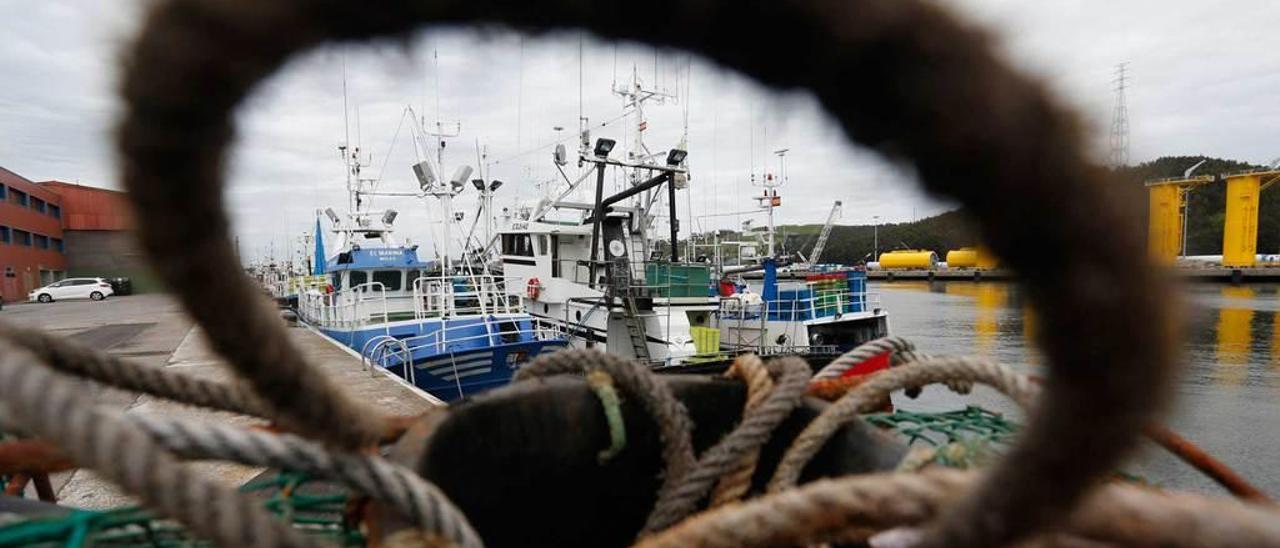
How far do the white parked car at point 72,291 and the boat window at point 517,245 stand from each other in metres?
26.8

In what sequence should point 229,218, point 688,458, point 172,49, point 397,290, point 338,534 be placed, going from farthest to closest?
point 397,290 < point 688,458 < point 338,534 < point 229,218 < point 172,49

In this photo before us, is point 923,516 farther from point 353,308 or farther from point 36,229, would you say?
point 36,229

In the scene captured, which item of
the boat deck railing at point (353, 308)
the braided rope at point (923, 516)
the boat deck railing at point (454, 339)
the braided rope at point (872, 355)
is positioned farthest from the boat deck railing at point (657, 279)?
the braided rope at point (923, 516)

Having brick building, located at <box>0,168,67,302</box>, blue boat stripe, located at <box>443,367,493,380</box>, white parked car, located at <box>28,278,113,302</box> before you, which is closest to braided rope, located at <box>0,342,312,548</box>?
blue boat stripe, located at <box>443,367,493,380</box>

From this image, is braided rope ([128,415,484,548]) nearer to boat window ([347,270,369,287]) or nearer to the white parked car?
boat window ([347,270,369,287])

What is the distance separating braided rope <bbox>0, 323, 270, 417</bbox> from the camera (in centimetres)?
→ 100

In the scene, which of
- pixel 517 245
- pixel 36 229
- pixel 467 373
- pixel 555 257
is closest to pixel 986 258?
pixel 467 373

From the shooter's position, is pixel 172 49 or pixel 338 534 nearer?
pixel 172 49

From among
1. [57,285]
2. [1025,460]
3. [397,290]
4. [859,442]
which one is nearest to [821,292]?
[397,290]

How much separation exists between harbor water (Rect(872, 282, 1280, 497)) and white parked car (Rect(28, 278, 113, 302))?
3682 cm

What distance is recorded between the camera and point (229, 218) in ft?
1.87

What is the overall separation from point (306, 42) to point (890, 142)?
0.44 metres

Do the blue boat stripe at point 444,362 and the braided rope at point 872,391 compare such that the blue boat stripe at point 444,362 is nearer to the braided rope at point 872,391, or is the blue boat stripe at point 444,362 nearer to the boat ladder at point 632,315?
the boat ladder at point 632,315

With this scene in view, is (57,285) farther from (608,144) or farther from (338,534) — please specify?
(338,534)
